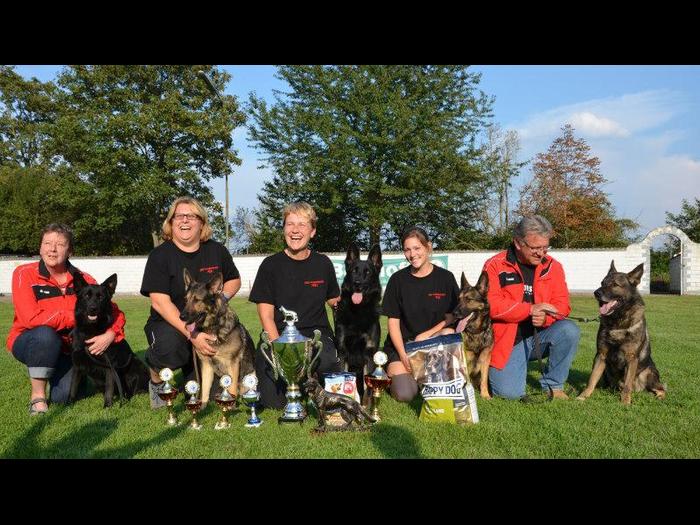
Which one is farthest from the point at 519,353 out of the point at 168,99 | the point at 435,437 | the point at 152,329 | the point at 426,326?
A: the point at 168,99

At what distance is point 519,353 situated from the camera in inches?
191

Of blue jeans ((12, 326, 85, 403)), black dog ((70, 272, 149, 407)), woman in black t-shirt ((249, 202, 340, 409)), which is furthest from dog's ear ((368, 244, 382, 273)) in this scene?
blue jeans ((12, 326, 85, 403))

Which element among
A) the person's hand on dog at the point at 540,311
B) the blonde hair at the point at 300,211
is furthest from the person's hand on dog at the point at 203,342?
the person's hand on dog at the point at 540,311

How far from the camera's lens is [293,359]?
3.85 m

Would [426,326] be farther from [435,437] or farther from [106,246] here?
[106,246]

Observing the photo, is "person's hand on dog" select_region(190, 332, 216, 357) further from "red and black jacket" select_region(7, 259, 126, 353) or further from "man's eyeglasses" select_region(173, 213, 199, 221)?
"man's eyeglasses" select_region(173, 213, 199, 221)

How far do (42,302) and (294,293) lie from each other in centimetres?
242

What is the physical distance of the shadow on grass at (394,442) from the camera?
10.7 feet

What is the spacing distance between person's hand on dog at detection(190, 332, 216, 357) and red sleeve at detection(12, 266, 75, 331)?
132 cm

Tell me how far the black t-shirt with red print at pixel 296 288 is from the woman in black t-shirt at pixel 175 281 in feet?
1.69

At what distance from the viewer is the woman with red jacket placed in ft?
14.8
